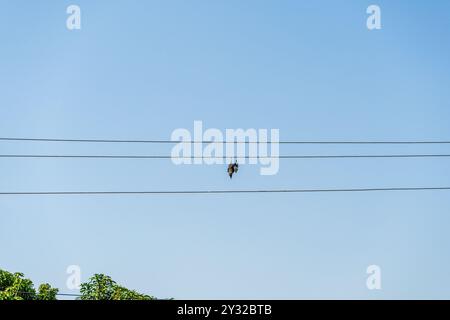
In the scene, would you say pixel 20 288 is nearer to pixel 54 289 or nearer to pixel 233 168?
pixel 54 289

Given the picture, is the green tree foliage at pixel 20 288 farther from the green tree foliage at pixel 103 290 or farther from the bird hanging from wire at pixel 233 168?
the bird hanging from wire at pixel 233 168

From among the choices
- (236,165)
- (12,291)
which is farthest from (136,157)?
(12,291)

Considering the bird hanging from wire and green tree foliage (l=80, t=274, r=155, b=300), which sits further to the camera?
green tree foliage (l=80, t=274, r=155, b=300)

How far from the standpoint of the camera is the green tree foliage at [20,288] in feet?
201

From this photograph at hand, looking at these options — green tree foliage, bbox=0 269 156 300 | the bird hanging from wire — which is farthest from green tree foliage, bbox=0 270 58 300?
the bird hanging from wire

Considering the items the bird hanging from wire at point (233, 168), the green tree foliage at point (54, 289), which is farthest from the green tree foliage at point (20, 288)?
the bird hanging from wire at point (233, 168)

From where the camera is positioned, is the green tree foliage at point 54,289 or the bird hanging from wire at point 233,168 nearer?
the bird hanging from wire at point 233,168

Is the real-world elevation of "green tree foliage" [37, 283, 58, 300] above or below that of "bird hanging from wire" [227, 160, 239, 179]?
below

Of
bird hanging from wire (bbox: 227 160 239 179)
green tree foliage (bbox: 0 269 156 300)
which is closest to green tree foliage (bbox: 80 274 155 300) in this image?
green tree foliage (bbox: 0 269 156 300)

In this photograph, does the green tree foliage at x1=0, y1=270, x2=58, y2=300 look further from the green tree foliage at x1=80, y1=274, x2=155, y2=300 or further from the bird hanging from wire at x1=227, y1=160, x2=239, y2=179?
the bird hanging from wire at x1=227, y1=160, x2=239, y2=179

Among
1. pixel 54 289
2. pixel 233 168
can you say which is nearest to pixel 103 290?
pixel 54 289

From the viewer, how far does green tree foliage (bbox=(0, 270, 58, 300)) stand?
61125 millimetres
